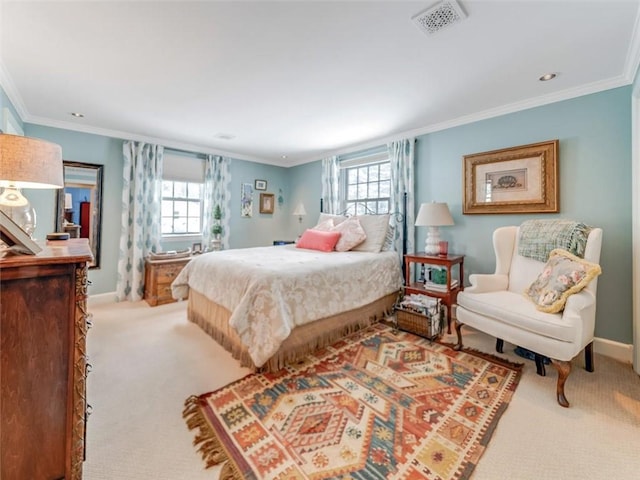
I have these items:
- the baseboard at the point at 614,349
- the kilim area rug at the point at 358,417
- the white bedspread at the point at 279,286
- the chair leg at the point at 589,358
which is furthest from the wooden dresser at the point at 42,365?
the baseboard at the point at 614,349

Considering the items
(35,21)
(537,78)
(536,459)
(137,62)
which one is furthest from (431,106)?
(35,21)

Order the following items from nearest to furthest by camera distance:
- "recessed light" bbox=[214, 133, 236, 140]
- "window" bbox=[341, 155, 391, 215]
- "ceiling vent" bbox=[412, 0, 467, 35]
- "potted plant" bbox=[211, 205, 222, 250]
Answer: "ceiling vent" bbox=[412, 0, 467, 35], "recessed light" bbox=[214, 133, 236, 140], "window" bbox=[341, 155, 391, 215], "potted plant" bbox=[211, 205, 222, 250]

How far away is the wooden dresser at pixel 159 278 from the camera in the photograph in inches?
144

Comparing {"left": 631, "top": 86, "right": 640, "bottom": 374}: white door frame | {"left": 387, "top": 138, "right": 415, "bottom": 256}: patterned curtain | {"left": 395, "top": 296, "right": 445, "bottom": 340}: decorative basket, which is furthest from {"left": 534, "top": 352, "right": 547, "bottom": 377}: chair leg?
A: {"left": 387, "top": 138, "right": 415, "bottom": 256}: patterned curtain

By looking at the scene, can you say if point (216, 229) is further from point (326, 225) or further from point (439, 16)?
point (439, 16)

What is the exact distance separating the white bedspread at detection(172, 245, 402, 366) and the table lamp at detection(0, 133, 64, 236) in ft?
4.23

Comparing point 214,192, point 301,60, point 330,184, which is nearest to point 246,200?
point 214,192

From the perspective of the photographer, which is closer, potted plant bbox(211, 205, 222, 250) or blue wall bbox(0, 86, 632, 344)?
blue wall bbox(0, 86, 632, 344)

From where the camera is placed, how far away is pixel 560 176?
257cm

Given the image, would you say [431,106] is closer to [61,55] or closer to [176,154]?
[61,55]

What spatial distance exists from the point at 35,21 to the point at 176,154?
2.65 metres

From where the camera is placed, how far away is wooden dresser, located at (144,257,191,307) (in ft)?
12.0

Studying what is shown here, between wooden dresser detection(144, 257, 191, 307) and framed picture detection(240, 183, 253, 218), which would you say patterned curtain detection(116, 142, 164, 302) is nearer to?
wooden dresser detection(144, 257, 191, 307)

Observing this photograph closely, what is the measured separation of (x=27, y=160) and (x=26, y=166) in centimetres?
3
